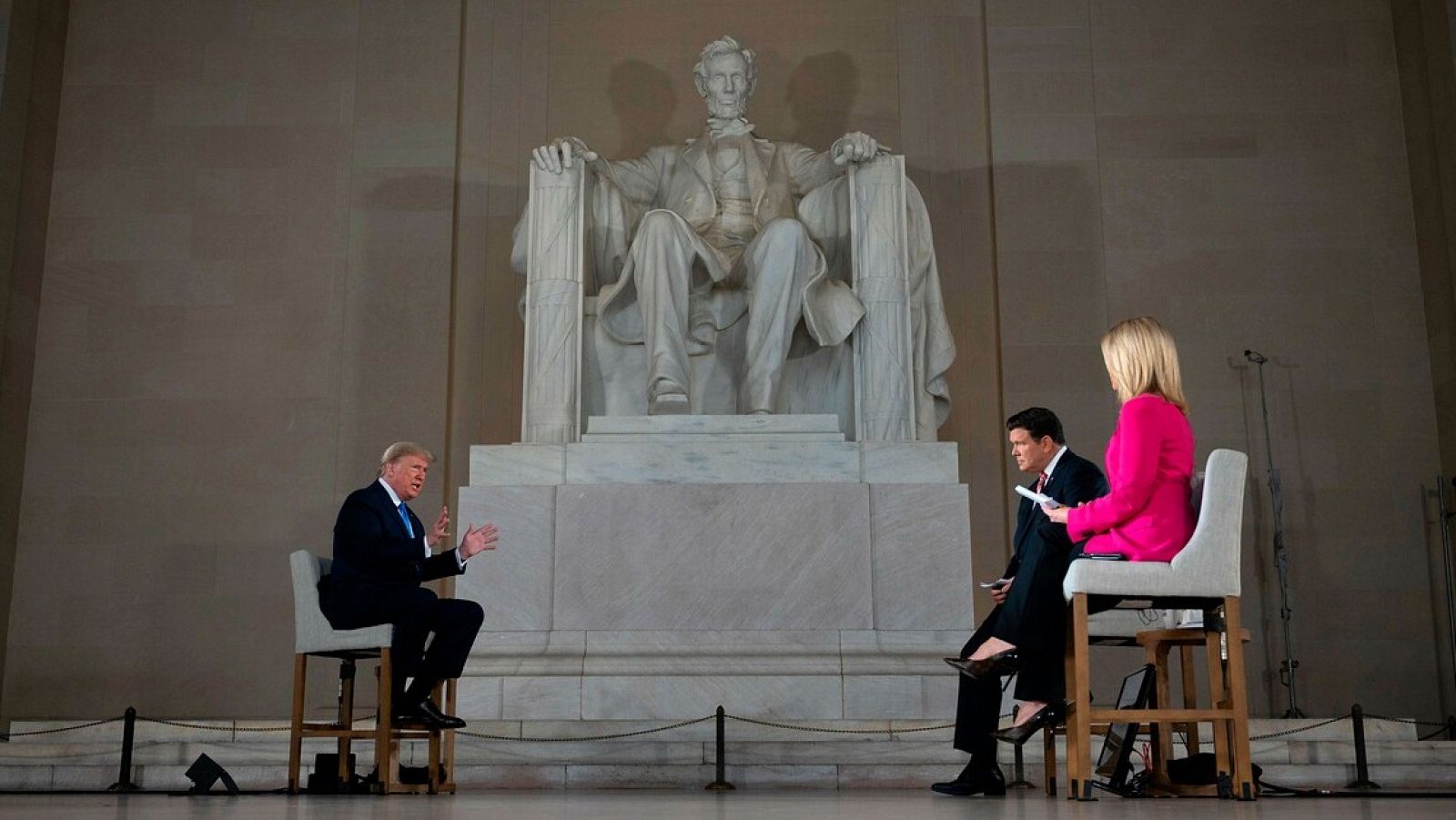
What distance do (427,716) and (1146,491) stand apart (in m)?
2.32

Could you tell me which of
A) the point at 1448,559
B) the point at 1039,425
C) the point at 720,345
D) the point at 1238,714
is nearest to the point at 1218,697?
the point at 1238,714

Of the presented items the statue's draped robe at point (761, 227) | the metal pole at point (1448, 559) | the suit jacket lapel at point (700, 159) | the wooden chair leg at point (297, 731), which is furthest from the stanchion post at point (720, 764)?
the metal pole at point (1448, 559)

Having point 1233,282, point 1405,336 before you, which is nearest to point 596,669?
point 1233,282

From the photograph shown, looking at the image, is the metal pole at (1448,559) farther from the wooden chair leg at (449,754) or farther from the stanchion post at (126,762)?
the stanchion post at (126,762)

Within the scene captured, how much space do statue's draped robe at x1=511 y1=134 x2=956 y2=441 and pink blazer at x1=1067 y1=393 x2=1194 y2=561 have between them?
9.58ft

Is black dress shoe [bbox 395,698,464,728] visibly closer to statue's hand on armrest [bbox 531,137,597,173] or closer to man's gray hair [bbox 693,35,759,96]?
statue's hand on armrest [bbox 531,137,597,173]

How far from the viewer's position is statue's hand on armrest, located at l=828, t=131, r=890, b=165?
275 inches

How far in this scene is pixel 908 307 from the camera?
22.9ft

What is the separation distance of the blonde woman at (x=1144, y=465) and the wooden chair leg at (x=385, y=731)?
2.11 meters

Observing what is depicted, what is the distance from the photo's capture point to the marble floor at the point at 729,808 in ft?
9.84

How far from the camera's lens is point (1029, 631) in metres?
4.19

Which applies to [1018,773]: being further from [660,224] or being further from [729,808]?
[660,224]

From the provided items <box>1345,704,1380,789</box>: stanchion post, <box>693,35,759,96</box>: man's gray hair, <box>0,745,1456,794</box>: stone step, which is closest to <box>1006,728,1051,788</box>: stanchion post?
<box>0,745,1456,794</box>: stone step

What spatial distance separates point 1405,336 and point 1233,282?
3.32 feet
